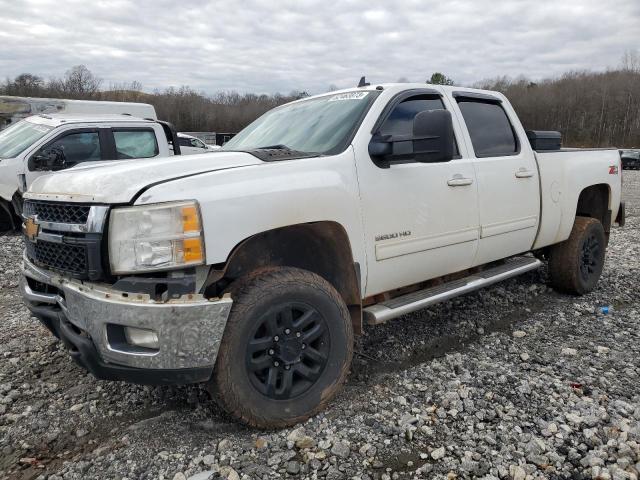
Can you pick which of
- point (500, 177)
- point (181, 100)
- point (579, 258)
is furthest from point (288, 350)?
point (181, 100)

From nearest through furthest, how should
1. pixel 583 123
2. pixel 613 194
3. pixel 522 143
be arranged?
pixel 522 143 < pixel 613 194 < pixel 583 123

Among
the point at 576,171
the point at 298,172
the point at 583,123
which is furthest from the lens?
the point at 583,123

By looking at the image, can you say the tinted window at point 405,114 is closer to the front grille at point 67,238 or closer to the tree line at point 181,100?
the front grille at point 67,238

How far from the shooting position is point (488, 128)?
4.21 m

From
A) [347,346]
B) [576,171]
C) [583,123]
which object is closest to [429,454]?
[347,346]

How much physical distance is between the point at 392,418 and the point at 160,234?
1.67 meters

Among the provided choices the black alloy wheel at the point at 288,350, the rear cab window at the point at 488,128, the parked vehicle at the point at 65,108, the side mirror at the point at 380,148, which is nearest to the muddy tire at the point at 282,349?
the black alloy wheel at the point at 288,350

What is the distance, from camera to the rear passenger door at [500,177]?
392 cm

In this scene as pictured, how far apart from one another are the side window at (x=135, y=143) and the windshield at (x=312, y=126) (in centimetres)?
479

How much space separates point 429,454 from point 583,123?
85.6m

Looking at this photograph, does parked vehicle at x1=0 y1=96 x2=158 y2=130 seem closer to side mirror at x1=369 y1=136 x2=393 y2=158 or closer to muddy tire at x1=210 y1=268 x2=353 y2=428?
side mirror at x1=369 y1=136 x2=393 y2=158

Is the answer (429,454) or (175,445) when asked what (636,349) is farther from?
(175,445)

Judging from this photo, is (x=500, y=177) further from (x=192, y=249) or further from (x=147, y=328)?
(x=147, y=328)

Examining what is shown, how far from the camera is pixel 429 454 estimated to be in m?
2.58
